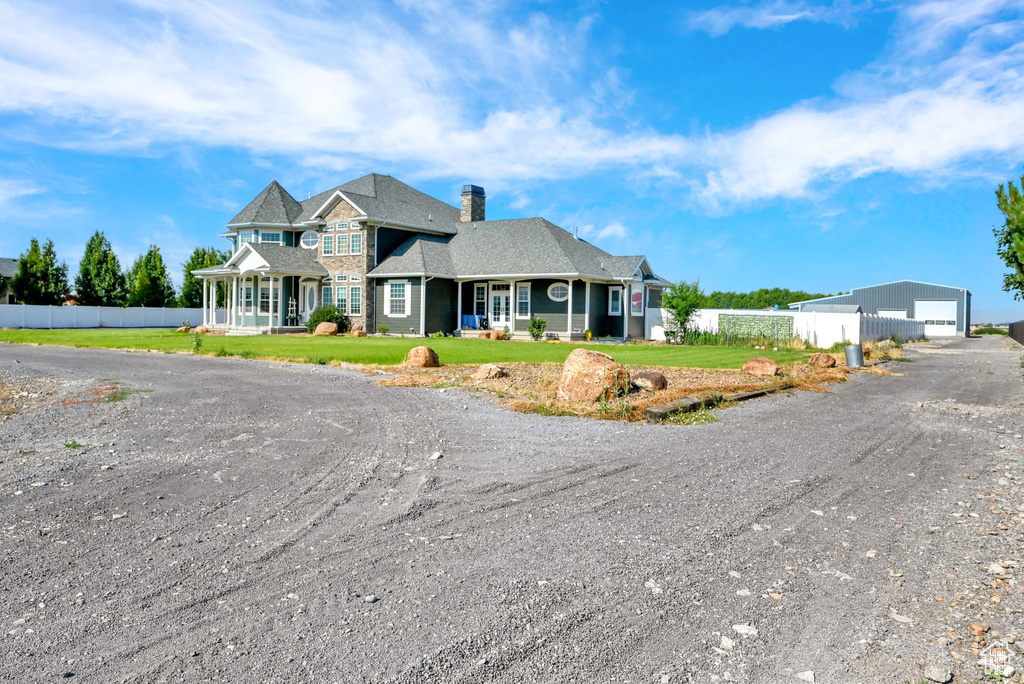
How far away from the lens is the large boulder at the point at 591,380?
11594 mm

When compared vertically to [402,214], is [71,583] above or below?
below

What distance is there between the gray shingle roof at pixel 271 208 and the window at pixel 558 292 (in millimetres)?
16392

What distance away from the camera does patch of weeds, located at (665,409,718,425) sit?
392 inches

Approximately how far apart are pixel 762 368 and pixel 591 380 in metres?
6.58

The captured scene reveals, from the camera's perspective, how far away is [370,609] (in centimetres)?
365

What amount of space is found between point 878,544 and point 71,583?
16.9 feet

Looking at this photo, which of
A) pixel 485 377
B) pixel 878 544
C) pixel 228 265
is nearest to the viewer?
pixel 878 544

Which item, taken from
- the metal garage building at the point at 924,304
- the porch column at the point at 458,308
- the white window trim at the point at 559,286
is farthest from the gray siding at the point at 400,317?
the metal garage building at the point at 924,304

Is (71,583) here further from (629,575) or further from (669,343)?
(669,343)

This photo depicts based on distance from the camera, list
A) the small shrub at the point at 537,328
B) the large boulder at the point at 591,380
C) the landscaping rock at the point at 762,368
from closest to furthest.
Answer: the large boulder at the point at 591,380, the landscaping rock at the point at 762,368, the small shrub at the point at 537,328

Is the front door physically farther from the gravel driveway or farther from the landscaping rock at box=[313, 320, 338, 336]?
the gravel driveway

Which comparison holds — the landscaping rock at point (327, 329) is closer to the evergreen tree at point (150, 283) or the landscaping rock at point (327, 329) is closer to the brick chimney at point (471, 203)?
the brick chimney at point (471, 203)

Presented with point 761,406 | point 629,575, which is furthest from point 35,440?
point 761,406

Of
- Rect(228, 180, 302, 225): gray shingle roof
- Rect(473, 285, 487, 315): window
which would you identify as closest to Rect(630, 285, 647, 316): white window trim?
Rect(473, 285, 487, 315): window
